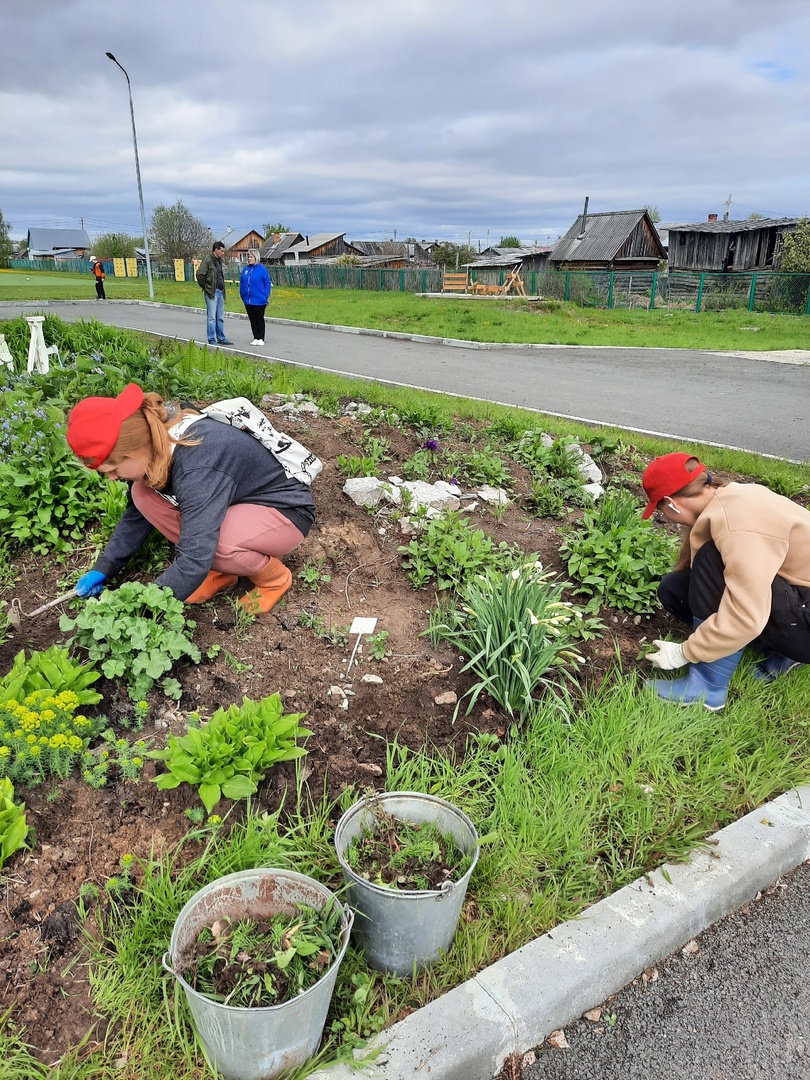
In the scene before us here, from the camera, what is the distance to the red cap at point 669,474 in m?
2.57

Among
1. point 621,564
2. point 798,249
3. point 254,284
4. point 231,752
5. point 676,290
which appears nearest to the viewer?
point 231,752

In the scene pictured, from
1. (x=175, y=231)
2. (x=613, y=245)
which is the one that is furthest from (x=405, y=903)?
(x=175, y=231)

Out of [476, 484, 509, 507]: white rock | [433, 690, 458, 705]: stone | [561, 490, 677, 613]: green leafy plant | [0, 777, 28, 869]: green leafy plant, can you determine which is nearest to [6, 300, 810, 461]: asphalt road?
[476, 484, 509, 507]: white rock

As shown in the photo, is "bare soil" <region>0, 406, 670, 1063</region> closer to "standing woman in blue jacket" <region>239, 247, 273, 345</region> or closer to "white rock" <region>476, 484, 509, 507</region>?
"white rock" <region>476, 484, 509, 507</region>

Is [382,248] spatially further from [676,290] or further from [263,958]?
[263,958]

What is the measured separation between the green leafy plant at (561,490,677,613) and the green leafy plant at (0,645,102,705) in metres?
2.17

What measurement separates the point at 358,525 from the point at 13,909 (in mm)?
2425

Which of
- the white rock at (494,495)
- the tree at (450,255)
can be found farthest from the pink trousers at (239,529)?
the tree at (450,255)

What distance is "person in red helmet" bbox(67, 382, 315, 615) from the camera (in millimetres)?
2434

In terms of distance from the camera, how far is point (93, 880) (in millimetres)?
1922

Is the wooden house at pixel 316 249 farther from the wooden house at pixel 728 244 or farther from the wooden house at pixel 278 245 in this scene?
the wooden house at pixel 728 244

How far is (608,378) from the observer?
36.6ft

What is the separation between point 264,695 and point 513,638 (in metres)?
0.97

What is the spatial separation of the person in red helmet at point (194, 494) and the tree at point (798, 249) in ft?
109
